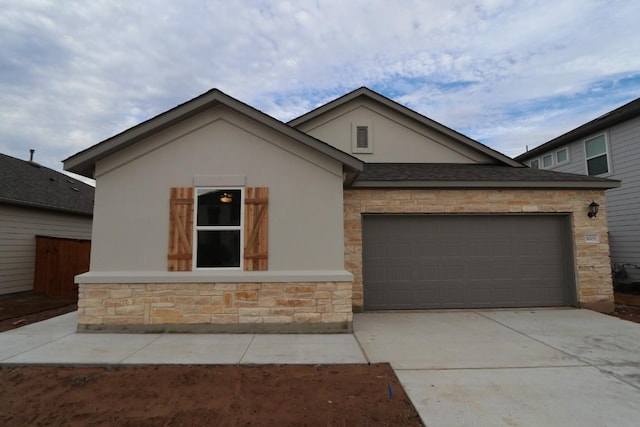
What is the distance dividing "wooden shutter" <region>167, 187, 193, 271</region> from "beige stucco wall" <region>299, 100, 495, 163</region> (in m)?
5.27

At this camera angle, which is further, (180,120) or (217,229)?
(180,120)

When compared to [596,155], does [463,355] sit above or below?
below

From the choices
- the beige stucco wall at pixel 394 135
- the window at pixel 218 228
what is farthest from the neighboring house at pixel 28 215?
the beige stucco wall at pixel 394 135

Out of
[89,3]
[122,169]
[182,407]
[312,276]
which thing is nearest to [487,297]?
[312,276]

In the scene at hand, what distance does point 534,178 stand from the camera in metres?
8.68

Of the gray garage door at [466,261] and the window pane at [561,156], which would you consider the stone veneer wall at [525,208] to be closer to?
the gray garage door at [466,261]

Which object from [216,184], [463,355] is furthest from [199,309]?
[463,355]

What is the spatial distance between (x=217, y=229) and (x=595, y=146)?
14.2 m

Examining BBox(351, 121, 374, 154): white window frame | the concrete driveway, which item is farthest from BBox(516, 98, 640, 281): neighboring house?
BBox(351, 121, 374, 154): white window frame

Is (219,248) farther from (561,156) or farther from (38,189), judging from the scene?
(561,156)

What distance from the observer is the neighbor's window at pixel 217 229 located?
670 cm

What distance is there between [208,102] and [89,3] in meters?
5.28

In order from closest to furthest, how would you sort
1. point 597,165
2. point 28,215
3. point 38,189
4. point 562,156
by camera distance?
point 28,215, point 597,165, point 38,189, point 562,156

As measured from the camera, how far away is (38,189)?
44.7ft
